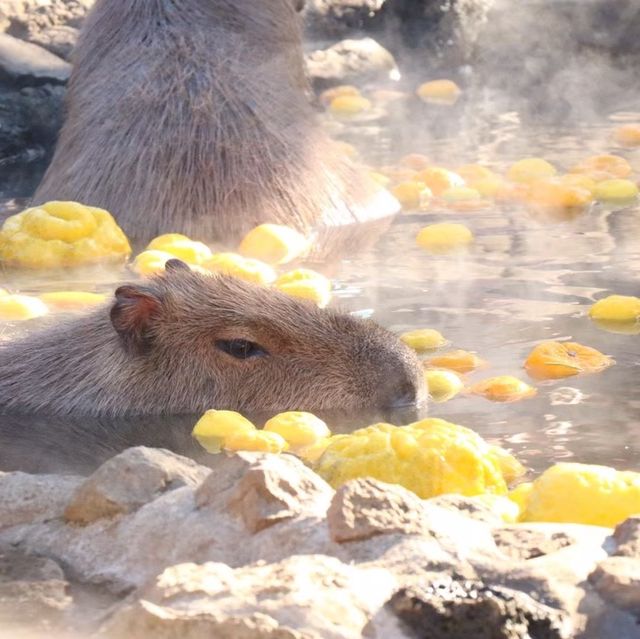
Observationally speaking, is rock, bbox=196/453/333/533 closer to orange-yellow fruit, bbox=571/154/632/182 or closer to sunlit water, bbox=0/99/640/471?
sunlit water, bbox=0/99/640/471

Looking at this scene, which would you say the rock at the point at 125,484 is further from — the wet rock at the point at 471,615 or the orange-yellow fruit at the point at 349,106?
the orange-yellow fruit at the point at 349,106

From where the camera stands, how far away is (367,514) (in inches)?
111

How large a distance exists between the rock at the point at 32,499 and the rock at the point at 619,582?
1205mm

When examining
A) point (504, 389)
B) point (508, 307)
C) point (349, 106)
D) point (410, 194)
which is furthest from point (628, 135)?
point (504, 389)

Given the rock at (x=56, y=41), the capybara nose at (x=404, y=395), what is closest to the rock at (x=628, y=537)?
the capybara nose at (x=404, y=395)

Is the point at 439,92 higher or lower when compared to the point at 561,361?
lower

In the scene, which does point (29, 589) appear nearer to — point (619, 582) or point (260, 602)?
point (260, 602)

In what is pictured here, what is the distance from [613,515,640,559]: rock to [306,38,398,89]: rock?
10.2 meters

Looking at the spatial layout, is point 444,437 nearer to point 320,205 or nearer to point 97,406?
point 97,406

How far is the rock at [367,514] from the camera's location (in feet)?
9.18

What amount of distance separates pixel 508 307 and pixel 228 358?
5.13 feet

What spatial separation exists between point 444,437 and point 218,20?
4.72 m

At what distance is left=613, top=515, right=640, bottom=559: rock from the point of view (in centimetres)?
277

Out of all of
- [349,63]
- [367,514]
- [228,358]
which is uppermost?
[367,514]
